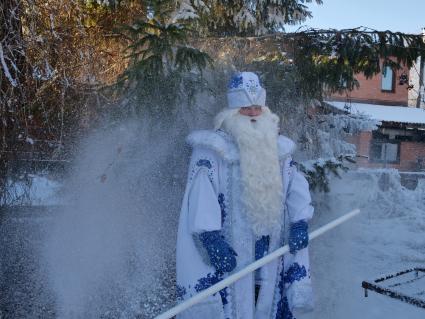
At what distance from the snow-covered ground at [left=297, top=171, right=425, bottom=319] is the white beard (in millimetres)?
1951

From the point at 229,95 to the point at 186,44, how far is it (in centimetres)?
→ 164

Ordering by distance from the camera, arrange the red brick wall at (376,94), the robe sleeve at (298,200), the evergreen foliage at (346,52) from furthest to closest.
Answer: the red brick wall at (376,94), the evergreen foliage at (346,52), the robe sleeve at (298,200)

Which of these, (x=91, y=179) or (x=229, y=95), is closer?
(x=229, y=95)

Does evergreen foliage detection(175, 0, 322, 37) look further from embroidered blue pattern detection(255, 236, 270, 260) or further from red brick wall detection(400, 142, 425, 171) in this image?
red brick wall detection(400, 142, 425, 171)

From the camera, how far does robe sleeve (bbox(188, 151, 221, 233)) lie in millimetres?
2535

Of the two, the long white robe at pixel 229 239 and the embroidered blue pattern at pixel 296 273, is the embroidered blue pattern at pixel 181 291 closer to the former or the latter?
the long white robe at pixel 229 239

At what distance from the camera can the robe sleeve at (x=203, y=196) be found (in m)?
2.54

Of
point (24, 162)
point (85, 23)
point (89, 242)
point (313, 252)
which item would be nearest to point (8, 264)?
point (89, 242)

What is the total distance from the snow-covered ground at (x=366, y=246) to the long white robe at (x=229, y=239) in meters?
1.66

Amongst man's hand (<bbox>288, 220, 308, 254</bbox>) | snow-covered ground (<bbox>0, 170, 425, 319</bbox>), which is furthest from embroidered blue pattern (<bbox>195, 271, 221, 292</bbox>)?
snow-covered ground (<bbox>0, 170, 425, 319</bbox>)

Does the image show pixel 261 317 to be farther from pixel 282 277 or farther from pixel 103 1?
pixel 103 1

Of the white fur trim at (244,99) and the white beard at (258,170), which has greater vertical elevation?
the white fur trim at (244,99)

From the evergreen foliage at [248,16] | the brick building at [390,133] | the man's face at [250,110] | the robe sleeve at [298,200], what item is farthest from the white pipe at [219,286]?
the brick building at [390,133]

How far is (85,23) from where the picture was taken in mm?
5121
